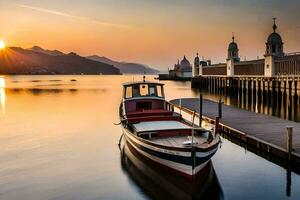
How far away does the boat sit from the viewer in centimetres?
1703

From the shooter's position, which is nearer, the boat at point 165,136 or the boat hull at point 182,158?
the boat hull at point 182,158

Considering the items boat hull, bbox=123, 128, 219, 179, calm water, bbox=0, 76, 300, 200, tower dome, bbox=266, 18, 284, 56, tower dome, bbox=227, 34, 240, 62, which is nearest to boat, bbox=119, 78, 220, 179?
boat hull, bbox=123, 128, 219, 179

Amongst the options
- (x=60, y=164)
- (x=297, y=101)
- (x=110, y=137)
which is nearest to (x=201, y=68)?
(x=297, y=101)

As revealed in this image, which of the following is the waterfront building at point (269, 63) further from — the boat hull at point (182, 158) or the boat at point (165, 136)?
the boat hull at point (182, 158)

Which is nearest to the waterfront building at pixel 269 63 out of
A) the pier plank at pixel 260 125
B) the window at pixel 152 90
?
the pier plank at pixel 260 125

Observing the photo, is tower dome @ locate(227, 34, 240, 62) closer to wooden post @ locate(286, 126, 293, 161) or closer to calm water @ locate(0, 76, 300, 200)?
calm water @ locate(0, 76, 300, 200)

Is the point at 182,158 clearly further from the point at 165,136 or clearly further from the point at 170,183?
the point at 165,136

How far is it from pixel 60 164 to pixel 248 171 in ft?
41.6

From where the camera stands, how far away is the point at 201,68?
128 m

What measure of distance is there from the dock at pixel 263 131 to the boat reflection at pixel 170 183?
13.7 ft

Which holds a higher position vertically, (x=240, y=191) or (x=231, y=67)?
(x=231, y=67)

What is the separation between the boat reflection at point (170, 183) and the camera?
57.5 ft

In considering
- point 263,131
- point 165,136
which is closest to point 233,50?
point 263,131

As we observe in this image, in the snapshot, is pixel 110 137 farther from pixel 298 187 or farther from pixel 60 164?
pixel 298 187
